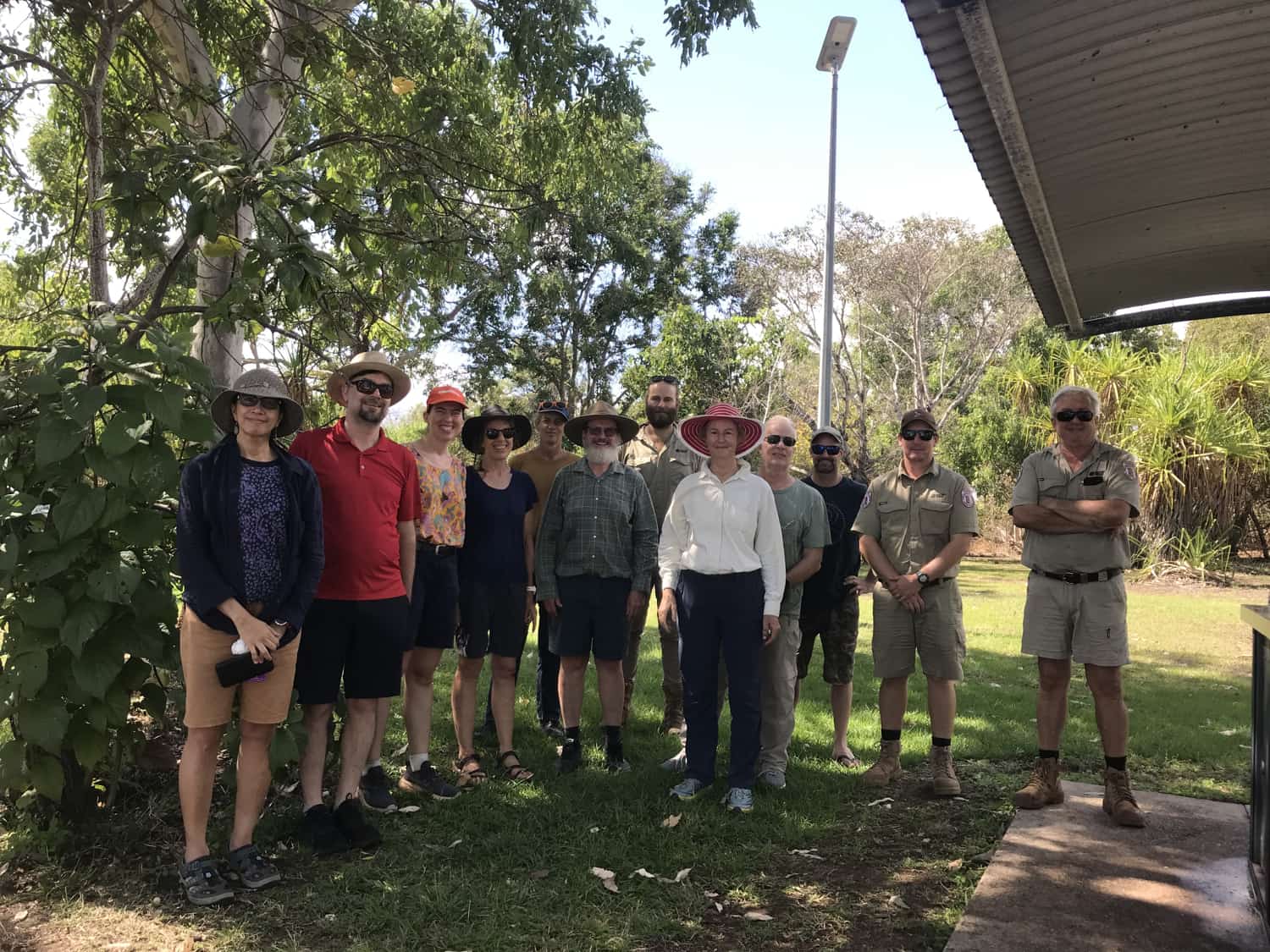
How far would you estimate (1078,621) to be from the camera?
497 centimetres

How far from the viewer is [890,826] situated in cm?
503

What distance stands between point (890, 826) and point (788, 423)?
7.65 feet

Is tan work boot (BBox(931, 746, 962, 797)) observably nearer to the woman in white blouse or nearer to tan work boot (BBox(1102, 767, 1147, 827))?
tan work boot (BBox(1102, 767, 1147, 827))

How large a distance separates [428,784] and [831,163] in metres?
10.1

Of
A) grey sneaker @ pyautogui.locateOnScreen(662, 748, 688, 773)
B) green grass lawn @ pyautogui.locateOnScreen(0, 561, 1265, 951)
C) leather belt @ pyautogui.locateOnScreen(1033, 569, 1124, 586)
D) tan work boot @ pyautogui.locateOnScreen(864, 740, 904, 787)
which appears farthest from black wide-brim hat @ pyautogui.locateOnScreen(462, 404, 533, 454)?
leather belt @ pyautogui.locateOnScreen(1033, 569, 1124, 586)

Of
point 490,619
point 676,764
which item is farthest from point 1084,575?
point 490,619

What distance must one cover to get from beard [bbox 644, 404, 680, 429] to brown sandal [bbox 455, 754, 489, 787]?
7.97 ft

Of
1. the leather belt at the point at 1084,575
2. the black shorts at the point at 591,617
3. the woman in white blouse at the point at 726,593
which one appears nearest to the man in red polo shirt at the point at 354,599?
the black shorts at the point at 591,617

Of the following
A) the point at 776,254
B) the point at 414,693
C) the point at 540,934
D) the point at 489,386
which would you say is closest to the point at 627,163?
the point at 414,693

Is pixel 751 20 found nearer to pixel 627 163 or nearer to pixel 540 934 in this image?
pixel 627 163

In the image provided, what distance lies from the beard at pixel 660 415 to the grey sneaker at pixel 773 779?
7.69ft

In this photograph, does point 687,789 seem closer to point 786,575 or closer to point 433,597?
point 786,575

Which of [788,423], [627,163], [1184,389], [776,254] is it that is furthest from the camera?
[776,254]

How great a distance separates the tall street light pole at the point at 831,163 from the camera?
11.0 metres
